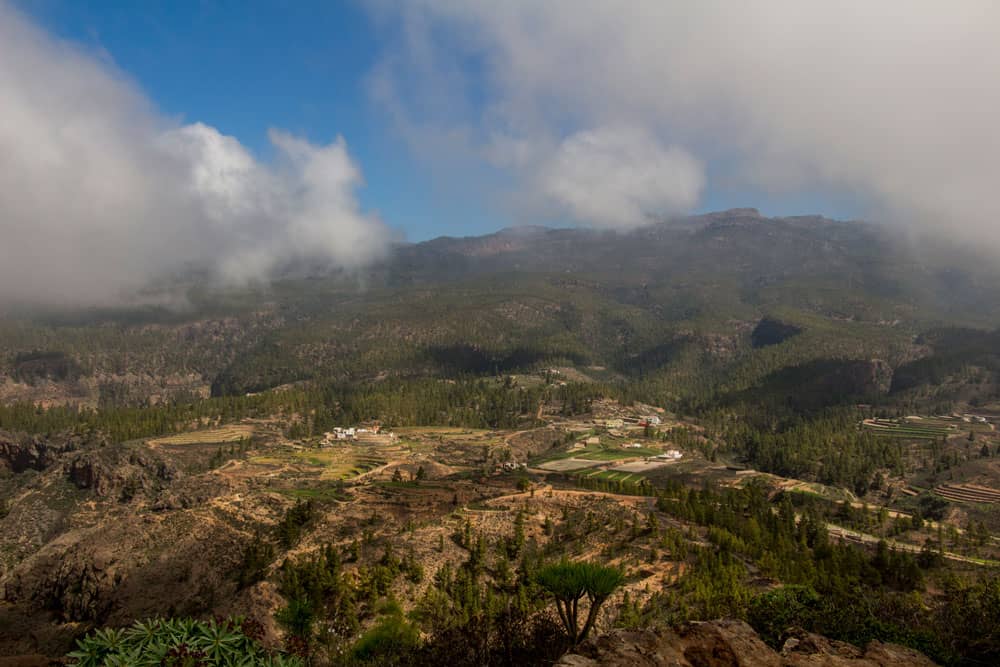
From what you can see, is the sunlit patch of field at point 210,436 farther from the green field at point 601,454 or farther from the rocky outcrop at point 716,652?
the rocky outcrop at point 716,652

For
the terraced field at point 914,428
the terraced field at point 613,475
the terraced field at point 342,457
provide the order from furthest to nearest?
the terraced field at point 914,428 < the terraced field at point 342,457 < the terraced field at point 613,475

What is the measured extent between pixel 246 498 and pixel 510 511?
40221 mm

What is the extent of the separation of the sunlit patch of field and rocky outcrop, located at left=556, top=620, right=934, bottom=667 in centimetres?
14530

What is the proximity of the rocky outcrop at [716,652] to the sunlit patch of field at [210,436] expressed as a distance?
145 m

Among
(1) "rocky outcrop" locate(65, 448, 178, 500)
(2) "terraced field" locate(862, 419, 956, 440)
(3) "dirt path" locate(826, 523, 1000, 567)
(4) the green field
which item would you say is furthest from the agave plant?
(2) "terraced field" locate(862, 419, 956, 440)

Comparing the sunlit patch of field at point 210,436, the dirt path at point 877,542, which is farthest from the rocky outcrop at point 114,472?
the dirt path at point 877,542

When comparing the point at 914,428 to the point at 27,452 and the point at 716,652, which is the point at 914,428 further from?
the point at 27,452

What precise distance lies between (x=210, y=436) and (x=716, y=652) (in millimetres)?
160160

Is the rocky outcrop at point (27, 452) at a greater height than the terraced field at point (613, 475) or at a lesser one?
greater

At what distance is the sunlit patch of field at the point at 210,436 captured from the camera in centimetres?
14700

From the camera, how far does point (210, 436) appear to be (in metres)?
156

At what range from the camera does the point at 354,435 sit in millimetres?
164125

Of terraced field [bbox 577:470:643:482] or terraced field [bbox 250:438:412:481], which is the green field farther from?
terraced field [bbox 250:438:412:481]

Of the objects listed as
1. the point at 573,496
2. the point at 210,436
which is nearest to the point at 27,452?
the point at 210,436
